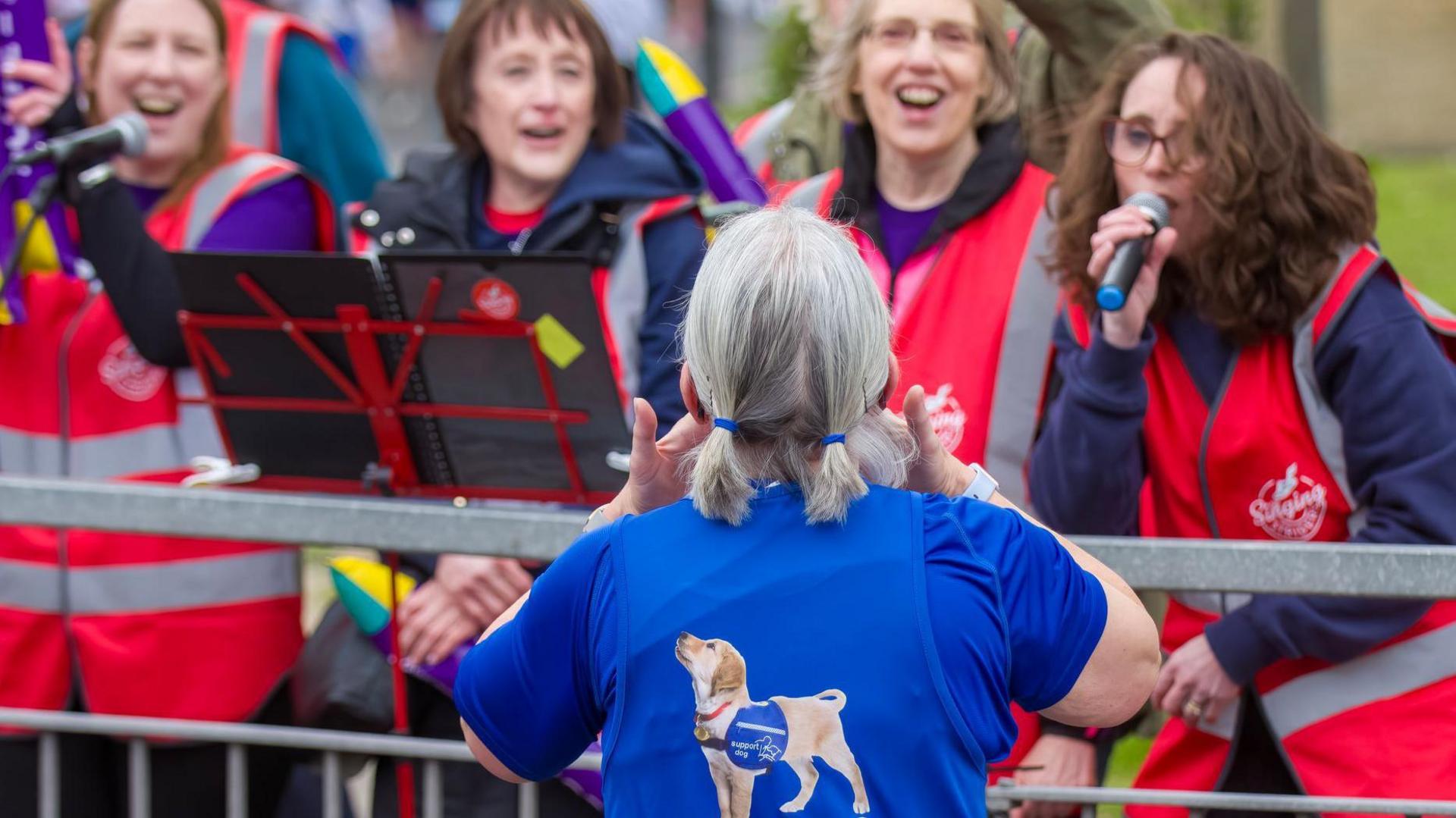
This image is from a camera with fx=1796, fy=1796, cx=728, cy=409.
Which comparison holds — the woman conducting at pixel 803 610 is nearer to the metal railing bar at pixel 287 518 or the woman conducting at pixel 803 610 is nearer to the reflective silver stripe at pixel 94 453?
the metal railing bar at pixel 287 518

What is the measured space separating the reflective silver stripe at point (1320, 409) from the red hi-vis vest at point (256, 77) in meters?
2.74

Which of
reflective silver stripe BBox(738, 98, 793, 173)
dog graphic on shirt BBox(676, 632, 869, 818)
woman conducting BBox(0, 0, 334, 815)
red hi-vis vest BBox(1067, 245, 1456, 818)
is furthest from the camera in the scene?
reflective silver stripe BBox(738, 98, 793, 173)

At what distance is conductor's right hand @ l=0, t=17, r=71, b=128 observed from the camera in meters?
3.66

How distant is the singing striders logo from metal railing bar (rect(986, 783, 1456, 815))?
1.42 feet

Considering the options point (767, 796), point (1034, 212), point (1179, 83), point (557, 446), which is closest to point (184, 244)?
point (557, 446)

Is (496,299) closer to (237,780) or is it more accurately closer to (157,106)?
(237,780)

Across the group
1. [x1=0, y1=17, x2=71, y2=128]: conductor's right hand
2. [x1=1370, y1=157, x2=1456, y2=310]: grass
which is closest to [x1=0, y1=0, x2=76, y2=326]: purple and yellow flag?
[x1=0, y1=17, x2=71, y2=128]: conductor's right hand

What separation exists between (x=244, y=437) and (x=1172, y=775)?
176 centimetres

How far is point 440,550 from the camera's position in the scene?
2.74 meters

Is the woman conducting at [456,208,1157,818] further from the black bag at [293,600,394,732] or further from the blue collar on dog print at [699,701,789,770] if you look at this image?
the black bag at [293,600,394,732]

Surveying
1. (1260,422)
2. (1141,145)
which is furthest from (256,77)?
(1260,422)

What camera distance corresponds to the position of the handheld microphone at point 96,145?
3363 millimetres

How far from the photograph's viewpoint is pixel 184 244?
145 inches

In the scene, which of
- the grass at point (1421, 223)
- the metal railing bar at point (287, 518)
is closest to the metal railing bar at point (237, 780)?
the metal railing bar at point (287, 518)
